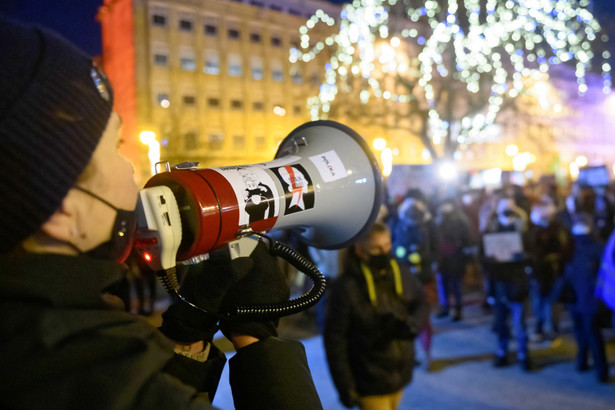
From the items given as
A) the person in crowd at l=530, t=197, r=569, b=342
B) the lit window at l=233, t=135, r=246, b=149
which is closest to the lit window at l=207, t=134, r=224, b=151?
the lit window at l=233, t=135, r=246, b=149

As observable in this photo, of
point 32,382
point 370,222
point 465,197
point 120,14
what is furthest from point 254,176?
point 120,14

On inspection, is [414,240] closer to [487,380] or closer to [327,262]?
[327,262]

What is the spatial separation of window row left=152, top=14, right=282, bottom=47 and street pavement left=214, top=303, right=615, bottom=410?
26.7 metres

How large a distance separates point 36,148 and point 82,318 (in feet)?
0.92

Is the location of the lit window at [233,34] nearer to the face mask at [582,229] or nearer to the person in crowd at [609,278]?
the face mask at [582,229]

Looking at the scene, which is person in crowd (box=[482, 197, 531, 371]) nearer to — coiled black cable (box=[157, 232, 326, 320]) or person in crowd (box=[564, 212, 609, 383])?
person in crowd (box=[564, 212, 609, 383])

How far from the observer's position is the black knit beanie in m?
0.71

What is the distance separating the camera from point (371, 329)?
2.88 meters

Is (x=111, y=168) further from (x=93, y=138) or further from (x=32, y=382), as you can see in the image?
(x=32, y=382)

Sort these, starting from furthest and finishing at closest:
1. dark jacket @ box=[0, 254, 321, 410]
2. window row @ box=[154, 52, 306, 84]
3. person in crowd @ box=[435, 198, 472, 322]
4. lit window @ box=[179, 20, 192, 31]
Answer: lit window @ box=[179, 20, 192, 31] → window row @ box=[154, 52, 306, 84] → person in crowd @ box=[435, 198, 472, 322] → dark jacket @ box=[0, 254, 321, 410]

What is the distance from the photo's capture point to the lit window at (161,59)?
2792 centimetres

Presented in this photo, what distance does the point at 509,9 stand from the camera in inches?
551

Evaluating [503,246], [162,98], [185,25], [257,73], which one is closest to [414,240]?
[503,246]

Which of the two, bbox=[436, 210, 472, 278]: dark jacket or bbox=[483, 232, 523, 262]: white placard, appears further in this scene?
bbox=[436, 210, 472, 278]: dark jacket
